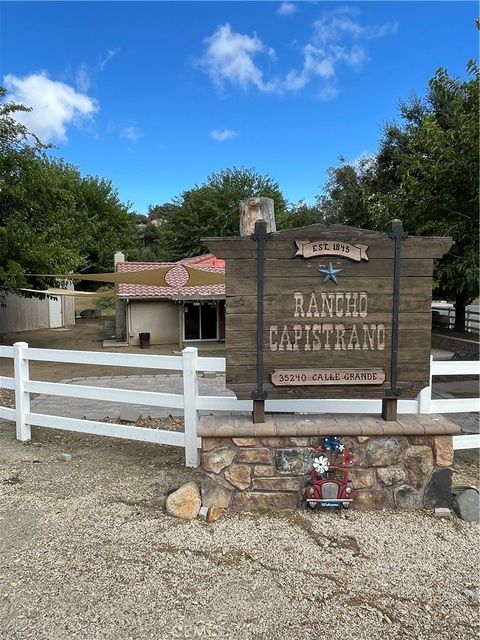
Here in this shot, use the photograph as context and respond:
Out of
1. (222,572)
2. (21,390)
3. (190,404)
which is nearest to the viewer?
(222,572)

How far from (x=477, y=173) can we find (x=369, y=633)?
21.5 feet

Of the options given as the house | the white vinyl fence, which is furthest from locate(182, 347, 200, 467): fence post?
the house

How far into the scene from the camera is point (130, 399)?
4586 mm

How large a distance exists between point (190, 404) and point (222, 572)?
1.74 metres

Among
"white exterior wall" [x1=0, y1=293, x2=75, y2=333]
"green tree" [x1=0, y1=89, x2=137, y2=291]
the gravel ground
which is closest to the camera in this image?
the gravel ground

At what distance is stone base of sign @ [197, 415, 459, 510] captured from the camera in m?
3.38

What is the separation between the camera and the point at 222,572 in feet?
8.73

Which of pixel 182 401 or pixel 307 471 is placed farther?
pixel 182 401

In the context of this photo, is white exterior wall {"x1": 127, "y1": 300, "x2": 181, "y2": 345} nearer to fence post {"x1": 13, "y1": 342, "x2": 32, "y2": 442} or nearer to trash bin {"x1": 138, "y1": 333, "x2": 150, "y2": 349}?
trash bin {"x1": 138, "y1": 333, "x2": 150, "y2": 349}

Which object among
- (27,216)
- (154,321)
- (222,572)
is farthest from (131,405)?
(154,321)

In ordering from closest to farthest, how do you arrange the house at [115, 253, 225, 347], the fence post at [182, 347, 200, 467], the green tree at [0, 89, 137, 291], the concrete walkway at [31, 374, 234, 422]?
the fence post at [182, 347, 200, 467], the concrete walkway at [31, 374, 234, 422], the green tree at [0, 89, 137, 291], the house at [115, 253, 225, 347]

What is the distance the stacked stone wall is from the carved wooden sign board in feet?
1.19

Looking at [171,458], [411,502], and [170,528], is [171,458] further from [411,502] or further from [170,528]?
[411,502]

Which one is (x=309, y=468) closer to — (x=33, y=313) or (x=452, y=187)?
(x=452, y=187)
